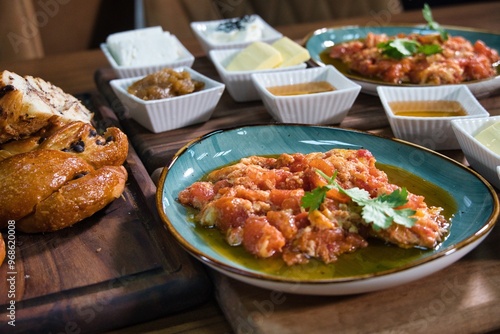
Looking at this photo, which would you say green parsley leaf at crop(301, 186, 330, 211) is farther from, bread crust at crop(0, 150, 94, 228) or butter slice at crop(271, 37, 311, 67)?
butter slice at crop(271, 37, 311, 67)

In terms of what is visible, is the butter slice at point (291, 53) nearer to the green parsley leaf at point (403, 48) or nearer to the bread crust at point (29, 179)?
the green parsley leaf at point (403, 48)

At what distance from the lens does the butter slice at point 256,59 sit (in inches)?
130

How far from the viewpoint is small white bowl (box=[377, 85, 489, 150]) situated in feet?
8.95

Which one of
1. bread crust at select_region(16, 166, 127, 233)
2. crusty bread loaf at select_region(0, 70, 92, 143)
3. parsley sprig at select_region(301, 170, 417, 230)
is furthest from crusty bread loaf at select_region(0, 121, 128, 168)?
parsley sprig at select_region(301, 170, 417, 230)

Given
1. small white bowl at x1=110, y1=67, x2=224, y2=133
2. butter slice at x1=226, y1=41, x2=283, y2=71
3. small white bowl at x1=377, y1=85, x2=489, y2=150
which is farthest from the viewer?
butter slice at x1=226, y1=41, x2=283, y2=71

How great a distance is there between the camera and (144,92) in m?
2.99

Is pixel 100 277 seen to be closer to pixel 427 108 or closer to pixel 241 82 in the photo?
pixel 241 82

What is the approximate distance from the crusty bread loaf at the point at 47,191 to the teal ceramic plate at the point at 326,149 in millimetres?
247

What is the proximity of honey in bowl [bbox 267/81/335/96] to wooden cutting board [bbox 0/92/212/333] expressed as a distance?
3.77 ft

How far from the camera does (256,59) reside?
3.35m

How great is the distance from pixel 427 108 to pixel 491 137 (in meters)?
0.57

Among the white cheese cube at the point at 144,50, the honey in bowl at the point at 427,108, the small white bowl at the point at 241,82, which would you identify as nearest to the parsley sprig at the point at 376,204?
the honey in bowl at the point at 427,108

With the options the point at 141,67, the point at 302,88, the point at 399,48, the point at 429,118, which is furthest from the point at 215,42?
the point at 429,118

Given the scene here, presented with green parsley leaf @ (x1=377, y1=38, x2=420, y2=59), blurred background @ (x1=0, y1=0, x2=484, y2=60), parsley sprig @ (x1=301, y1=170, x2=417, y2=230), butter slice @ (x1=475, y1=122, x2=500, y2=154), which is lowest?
blurred background @ (x1=0, y1=0, x2=484, y2=60)
